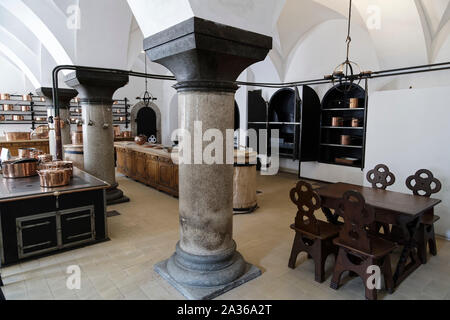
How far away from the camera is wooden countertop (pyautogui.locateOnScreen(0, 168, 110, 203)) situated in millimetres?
3566

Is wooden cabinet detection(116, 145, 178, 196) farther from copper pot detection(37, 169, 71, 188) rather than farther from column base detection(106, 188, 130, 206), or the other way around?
copper pot detection(37, 169, 71, 188)

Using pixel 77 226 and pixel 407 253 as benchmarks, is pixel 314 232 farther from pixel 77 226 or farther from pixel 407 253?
Answer: pixel 77 226

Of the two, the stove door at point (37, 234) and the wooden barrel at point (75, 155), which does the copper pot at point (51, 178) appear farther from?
the wooden barrel at point (75, 155)

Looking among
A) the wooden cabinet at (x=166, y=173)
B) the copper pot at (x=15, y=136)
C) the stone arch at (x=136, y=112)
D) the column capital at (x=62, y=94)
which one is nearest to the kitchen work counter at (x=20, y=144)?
the copper pot at (x=15, y=136)

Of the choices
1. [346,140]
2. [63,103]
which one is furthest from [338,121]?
[63,103]

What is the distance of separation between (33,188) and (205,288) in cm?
271

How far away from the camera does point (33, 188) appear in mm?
3910

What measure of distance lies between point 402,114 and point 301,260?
3147mm

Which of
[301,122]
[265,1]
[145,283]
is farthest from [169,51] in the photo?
[301,122]

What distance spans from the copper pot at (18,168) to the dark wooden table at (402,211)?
446cm

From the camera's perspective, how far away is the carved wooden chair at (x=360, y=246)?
2.80 metres

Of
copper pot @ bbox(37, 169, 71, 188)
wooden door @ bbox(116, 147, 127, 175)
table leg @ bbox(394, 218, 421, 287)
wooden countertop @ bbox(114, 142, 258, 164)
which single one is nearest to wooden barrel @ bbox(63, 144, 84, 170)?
wooden countertop @ bbox(114, 142, 258, 164)

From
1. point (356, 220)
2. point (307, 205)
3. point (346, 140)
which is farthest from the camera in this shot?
point (346, 140)

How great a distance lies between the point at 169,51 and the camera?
108 inches
